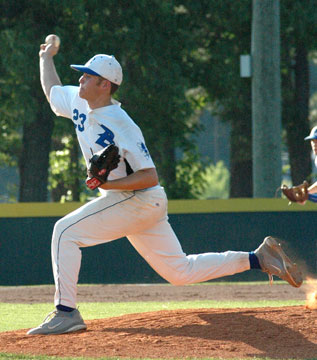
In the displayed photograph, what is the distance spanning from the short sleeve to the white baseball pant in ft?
2.49

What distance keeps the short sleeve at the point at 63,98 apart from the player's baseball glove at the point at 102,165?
76 cm

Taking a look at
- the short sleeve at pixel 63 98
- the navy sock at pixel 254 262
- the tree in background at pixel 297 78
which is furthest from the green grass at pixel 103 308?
the tree in background at pixel 297 78

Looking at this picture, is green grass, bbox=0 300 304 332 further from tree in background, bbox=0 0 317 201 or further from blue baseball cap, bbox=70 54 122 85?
tree in background, bbox=0 0 317 201

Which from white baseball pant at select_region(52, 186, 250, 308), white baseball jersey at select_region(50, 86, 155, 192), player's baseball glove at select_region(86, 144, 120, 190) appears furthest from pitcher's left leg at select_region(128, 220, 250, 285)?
player's baseball glove at select_region(86, 144, 120, 190)

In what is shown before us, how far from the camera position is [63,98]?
22.9ft

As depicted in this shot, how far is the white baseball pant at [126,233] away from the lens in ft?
21.4

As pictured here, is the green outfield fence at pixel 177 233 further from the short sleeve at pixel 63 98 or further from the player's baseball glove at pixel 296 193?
the short sleeve at pixel 63 98

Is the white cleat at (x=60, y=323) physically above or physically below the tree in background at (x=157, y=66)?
below

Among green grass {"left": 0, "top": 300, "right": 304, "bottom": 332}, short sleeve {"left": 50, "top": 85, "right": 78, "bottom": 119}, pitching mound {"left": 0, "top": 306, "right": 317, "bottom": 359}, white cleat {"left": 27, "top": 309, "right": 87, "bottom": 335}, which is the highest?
short sleeve {"left": 50, "top": 85, "right": 78, "bottom": 119}

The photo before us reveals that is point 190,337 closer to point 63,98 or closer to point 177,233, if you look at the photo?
point 63,98

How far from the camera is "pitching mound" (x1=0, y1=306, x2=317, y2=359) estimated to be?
6043 mm

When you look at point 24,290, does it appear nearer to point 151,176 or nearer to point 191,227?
point 191,227

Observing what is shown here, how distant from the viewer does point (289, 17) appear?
18.2 metres

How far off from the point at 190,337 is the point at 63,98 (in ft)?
6.58
